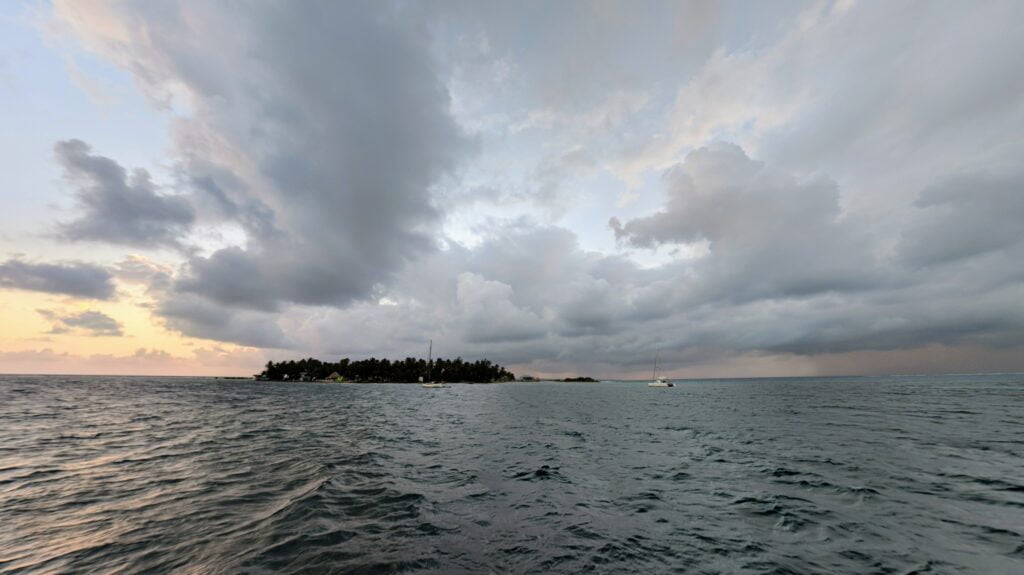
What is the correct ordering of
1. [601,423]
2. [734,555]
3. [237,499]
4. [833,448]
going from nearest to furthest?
[734,555] < [237,499] < [833,448] < [601,423]

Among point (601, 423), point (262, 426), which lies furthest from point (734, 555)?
point (262, 426)

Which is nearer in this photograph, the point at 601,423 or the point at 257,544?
the point at 257,544

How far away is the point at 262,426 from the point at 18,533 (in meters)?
27.6

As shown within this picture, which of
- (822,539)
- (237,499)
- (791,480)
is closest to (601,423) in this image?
(791,480)

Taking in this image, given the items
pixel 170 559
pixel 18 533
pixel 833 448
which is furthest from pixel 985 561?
pixel 18 533

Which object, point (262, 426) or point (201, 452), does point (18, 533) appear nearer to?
point (201, 452)

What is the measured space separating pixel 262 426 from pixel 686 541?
1544 inches

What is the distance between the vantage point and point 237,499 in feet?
51.1

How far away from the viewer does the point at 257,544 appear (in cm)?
1130

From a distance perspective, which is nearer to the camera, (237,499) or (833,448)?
(237,499)

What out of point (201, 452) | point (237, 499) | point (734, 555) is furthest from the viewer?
point (201, 452)

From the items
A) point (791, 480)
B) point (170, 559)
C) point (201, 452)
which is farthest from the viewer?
point (201, 452)

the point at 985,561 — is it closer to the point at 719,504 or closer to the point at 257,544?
the point at 719,504

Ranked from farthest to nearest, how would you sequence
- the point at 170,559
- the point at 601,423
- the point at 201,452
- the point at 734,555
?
1. the point at 601,423
2. the point at 201,452
3. the point at 734,555
4. the point at 170,559
